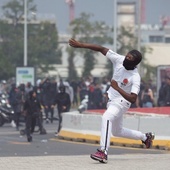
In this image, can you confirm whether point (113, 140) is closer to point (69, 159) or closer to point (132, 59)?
point (69, 159)

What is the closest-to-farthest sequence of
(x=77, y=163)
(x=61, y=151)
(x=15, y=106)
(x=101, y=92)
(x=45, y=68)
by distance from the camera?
(x=77, y=163) < (x=61, y=151) < (x=15, y=106) < (x=101, y=92) < (x=45, y=68)

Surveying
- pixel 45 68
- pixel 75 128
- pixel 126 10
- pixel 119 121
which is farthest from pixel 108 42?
pixel 119 121

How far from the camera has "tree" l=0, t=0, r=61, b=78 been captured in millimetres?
80938

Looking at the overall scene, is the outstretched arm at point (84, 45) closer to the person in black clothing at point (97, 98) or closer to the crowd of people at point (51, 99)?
the crowd of people at point (51, 99)

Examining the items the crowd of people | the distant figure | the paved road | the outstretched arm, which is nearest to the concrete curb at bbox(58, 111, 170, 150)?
the paved road

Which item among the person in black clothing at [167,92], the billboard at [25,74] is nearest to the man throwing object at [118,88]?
the person in black clothing at [167,92]

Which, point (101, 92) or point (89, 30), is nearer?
point (101, 92)

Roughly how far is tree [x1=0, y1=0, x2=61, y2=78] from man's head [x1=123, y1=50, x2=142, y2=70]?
63889mm

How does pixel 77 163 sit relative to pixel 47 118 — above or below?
above

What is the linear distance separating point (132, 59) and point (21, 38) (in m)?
68.8

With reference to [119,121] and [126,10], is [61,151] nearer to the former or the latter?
[119,121]

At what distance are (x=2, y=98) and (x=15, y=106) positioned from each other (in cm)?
441

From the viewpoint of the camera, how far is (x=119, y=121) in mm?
14555

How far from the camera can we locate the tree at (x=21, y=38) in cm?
8094
